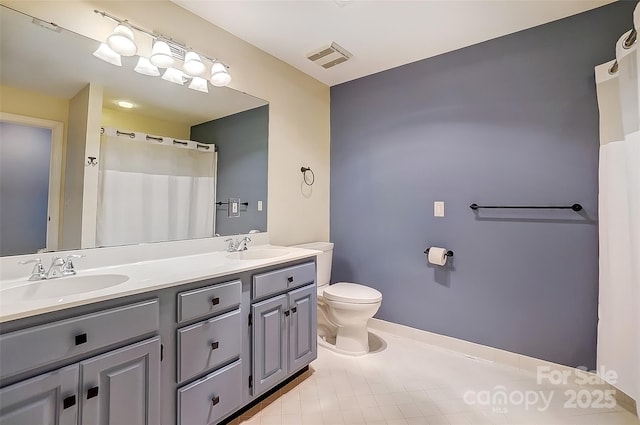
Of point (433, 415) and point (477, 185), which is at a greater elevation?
point (477, 185)

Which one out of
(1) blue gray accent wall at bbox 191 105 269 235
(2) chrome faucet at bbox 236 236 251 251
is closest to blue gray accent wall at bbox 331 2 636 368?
(1) blue gray accent wall at bbox 191 105 269 235

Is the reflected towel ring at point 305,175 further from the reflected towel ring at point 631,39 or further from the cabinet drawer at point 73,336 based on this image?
the reflected towel ring at point 631,39

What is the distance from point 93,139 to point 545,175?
264 centimetres

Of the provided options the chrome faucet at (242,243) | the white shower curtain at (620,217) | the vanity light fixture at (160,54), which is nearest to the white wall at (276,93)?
the vanity light fixture at (160,54)

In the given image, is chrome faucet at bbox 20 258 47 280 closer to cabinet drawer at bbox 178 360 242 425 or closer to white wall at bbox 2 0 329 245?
cabinet drawer at bbox 178 360 242 425

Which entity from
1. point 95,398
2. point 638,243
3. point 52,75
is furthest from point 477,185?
point 52,75

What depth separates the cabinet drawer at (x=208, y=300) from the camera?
4.01ft

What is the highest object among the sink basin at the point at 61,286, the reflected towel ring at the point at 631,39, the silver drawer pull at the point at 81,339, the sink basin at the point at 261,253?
the reflected towel ring at the point at 631,39

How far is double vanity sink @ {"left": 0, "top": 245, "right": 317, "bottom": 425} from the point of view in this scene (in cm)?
87

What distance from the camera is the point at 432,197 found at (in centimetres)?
235

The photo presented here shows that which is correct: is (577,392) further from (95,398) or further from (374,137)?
(95,398)

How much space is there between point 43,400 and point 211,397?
618 millimetres

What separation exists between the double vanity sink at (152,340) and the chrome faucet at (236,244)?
0.17 m

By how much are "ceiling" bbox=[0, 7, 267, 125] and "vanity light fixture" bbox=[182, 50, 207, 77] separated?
117mm
